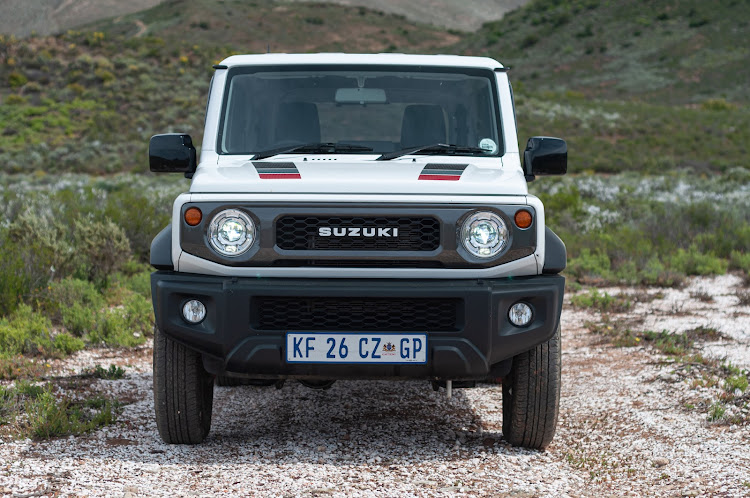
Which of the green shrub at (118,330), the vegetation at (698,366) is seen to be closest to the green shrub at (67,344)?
the green shrub at (118,330)

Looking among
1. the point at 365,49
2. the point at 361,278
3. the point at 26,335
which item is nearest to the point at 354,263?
the point at 361,278

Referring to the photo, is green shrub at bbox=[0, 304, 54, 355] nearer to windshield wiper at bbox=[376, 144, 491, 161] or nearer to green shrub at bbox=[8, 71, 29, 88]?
windshield wiper at bbox=[376, 144, 491, 161]

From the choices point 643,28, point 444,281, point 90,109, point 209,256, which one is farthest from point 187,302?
point 643,28

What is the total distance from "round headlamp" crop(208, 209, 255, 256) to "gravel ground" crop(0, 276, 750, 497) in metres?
1.08

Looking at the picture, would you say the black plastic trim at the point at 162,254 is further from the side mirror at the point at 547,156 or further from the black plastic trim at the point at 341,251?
the side mirror at the point at 547,156

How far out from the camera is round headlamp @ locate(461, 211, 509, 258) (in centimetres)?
411

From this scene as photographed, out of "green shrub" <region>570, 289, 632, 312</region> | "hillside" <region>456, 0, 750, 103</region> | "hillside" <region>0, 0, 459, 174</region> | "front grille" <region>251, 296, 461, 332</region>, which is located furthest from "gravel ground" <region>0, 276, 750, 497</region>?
"hillside" <region>456, 0, 750, 103</region>

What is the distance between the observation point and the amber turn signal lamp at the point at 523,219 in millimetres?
4121

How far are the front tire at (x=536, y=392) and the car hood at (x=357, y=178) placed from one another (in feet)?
2.78

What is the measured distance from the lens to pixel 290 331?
404 cm

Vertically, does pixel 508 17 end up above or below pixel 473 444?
above

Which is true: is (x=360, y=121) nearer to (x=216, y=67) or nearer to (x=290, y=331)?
(x=216, y=67)

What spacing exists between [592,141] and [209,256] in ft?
103

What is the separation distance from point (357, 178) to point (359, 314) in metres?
0.67
